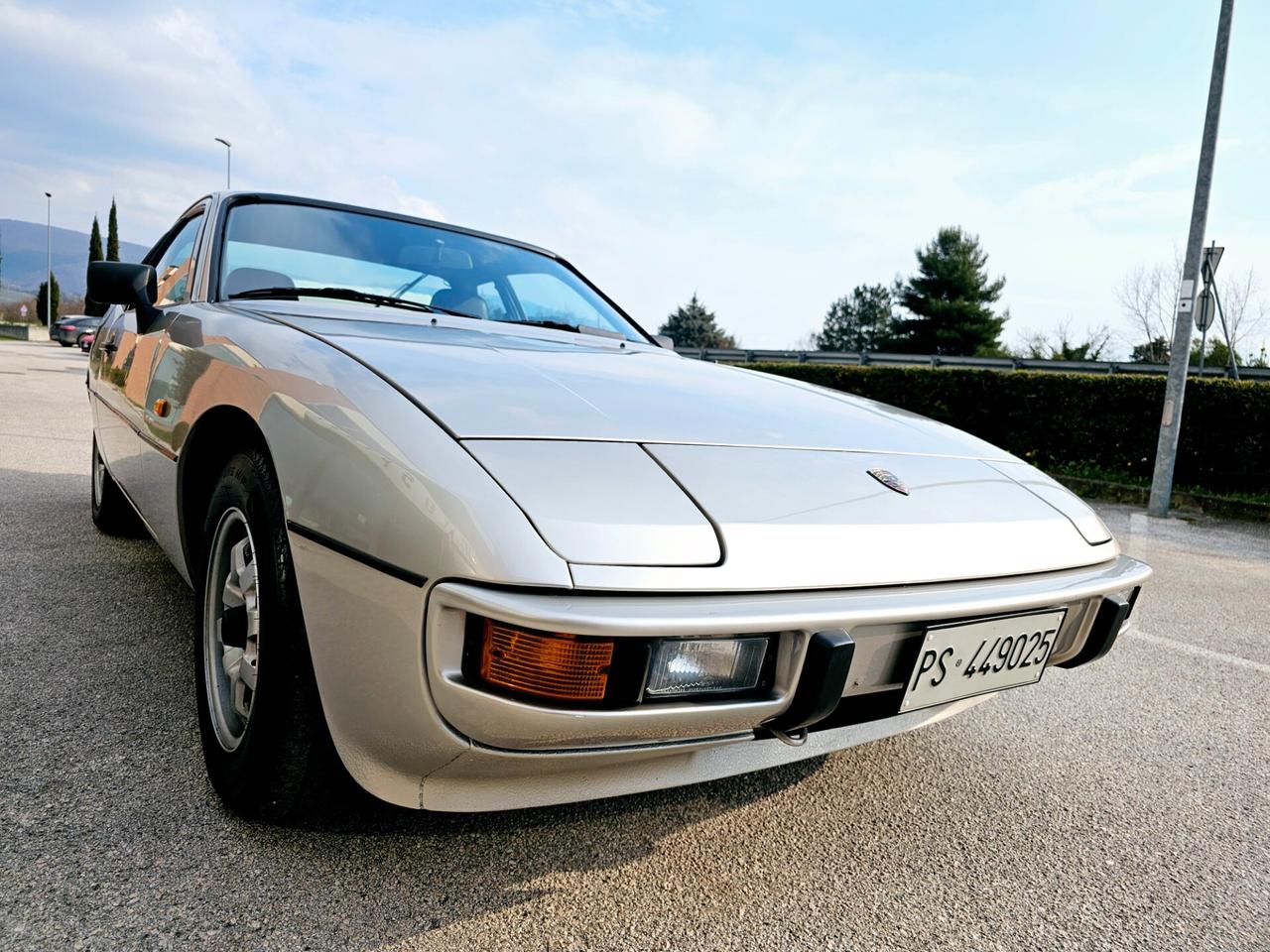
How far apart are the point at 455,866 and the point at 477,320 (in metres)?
1.41

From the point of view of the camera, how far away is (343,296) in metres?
2.31

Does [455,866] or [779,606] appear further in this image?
[455,866]

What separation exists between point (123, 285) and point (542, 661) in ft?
6.79

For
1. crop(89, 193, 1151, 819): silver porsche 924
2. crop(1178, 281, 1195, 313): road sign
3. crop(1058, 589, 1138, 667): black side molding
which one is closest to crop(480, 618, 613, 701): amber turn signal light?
crop(89, 193, 1151, 819): silver porsche 924

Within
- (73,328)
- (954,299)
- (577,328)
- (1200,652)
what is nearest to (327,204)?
(577,328)

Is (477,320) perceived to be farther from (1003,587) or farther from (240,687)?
(1003,587)

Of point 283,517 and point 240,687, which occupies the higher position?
point 283,517

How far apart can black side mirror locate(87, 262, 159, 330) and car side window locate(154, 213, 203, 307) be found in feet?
0.19

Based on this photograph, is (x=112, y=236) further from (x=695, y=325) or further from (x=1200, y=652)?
(x=1200, y=652)

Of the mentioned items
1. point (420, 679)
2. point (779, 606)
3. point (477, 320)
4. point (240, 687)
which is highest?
point (477, 320)

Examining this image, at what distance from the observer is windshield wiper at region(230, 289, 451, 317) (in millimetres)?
2234

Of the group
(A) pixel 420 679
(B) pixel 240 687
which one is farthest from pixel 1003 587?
(B) pixel 240 687

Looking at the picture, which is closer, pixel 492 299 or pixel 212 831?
pixel 212 831

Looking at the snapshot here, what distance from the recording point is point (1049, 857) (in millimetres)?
1696
